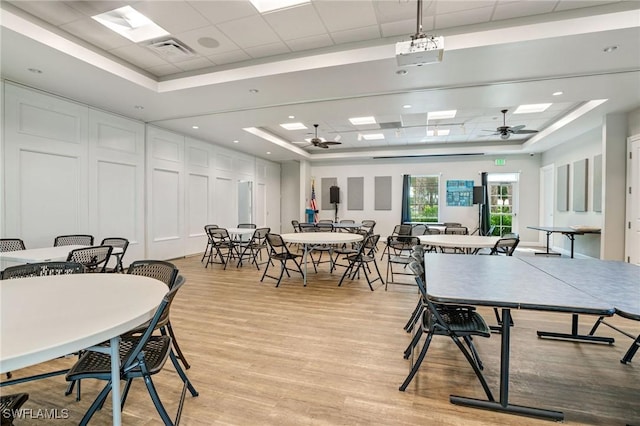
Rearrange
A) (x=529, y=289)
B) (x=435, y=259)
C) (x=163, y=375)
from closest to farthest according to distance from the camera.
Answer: (x=529, y=289) → (x=163, y=375) → (x=435, y=259)

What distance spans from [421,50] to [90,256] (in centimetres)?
400

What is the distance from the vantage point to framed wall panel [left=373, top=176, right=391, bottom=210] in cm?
1138

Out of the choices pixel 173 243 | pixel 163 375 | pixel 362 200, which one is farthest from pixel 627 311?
pixel 362 200

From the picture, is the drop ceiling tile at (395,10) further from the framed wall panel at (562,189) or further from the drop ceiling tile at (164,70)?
the framed wall panel at (562,189)

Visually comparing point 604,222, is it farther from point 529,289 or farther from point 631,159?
point 529,289

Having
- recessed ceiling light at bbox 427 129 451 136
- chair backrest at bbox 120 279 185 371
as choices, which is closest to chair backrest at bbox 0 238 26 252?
chair backrest at bbox 120 279 185 371

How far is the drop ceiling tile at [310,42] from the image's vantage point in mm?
3792

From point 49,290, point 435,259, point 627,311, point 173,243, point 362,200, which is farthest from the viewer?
point 362,200

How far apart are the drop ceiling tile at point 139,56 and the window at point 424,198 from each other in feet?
29.3

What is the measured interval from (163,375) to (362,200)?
32.7 feet

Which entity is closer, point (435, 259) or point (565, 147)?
point (435, 259)

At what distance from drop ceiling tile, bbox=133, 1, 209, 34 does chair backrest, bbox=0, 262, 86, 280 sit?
2730mm

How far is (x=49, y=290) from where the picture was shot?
1.63 m

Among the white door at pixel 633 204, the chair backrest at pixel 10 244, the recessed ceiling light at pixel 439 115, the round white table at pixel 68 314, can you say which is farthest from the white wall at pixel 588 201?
the chair backrest at pixel 10 244
